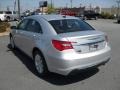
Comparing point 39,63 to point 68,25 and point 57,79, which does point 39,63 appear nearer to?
point 57,79

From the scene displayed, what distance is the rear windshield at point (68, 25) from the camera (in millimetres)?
6461

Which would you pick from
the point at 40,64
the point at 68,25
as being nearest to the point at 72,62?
the point at 40,64

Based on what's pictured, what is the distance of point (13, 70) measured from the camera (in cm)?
745

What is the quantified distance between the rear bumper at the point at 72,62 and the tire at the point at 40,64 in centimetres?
37

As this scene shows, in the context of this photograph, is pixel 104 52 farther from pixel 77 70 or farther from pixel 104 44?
pixel 77 70

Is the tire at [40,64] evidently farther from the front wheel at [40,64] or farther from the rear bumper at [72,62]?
the rear bumper at [72,62]

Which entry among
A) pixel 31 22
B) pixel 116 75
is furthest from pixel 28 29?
pixel 116 75

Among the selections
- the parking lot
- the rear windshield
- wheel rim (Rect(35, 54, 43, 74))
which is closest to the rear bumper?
the parking lot

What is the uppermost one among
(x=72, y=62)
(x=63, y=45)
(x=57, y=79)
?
(x=63, y=45)

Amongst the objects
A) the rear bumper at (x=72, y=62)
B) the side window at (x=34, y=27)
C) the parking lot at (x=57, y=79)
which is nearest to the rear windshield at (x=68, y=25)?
the side window at (x=34, y=27)

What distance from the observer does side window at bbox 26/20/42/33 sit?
6.99 metres

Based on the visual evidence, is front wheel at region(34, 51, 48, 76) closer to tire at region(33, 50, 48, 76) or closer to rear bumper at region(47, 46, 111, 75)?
tire at region(33, 50, 48, 76)

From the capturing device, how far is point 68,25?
6.73 m

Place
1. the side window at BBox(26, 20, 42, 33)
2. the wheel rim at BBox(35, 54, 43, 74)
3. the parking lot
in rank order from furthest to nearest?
the side window at BBox(26, 20, 42, 33), the wheel rim at BBox(35, 54, 43, 74), the parking lot
